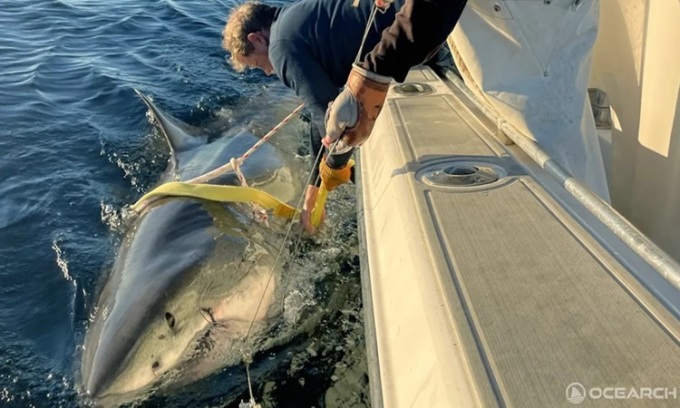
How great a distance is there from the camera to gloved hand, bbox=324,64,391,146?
2426mm

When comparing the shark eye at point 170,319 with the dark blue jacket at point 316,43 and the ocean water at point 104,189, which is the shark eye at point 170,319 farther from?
the dark blue jacket at point 316,43

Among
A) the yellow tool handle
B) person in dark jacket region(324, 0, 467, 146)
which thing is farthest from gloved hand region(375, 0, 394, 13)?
the yellow tool handle

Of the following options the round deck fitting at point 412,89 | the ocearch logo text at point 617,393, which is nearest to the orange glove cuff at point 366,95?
the ocearch logo text at point 617,393

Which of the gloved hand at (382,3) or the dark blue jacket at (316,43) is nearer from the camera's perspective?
the gloved hand at (382,3)

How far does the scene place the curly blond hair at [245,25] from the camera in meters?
→ 3.67

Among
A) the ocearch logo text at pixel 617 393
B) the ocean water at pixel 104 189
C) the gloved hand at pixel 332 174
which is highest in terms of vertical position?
the ocearch logo text at pixel 617 393

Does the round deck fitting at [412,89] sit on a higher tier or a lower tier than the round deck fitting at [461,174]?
lower

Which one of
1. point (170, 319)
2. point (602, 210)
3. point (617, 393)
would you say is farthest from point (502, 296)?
point (170, 319)

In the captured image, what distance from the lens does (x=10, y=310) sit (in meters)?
3.49

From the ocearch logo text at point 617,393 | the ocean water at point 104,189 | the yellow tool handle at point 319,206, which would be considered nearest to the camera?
the ocearch logo text at point 617,393

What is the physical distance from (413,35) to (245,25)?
1678mm

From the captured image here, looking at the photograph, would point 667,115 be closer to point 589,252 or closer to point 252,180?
point 589,252

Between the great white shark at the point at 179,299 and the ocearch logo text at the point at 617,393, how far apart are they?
186 centimetres

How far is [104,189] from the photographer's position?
482cm
